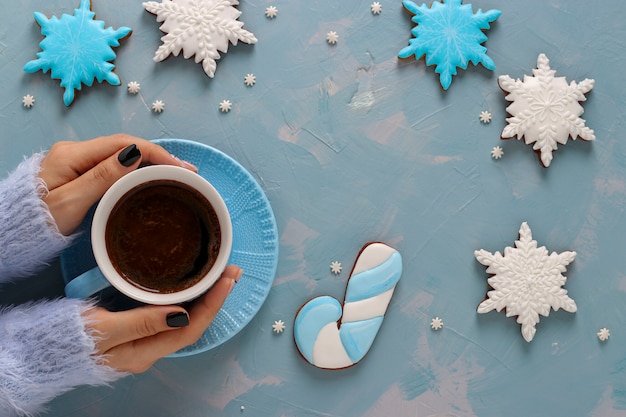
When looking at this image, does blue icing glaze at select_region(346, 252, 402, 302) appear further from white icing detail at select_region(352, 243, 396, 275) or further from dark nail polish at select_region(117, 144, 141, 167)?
dark nail polish at select_region(117, 144, 141, 167)

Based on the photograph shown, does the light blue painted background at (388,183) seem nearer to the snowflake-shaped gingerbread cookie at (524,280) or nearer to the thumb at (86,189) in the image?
the snowflake-shaped gingerbread cookie at (524,280)

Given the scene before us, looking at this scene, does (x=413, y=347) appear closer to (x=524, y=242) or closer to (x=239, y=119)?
(x=524, y=242)

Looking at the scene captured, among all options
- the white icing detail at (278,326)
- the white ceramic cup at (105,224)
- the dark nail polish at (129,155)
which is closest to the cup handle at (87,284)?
the white ceramic cup at (105,224)

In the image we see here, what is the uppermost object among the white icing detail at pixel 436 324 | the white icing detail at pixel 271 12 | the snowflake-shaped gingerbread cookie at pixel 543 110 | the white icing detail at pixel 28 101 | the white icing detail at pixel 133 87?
the white icing detail at pixel 271 12

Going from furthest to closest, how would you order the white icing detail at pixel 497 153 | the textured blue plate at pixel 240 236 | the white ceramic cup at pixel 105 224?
the white icing detail at pixel 497 153 < the textured blue plate at pixel 240 236 < the white ceramic cup at pixel 105 224

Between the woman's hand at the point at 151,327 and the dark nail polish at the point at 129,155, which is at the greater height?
the dark nail polish at the point at 129,155

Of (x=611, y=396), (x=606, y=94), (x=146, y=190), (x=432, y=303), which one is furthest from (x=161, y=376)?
(x=606, y=94)

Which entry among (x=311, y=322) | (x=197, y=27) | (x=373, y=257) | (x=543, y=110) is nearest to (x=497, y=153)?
(x=543, y=110)

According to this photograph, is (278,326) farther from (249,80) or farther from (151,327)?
(249,80)
